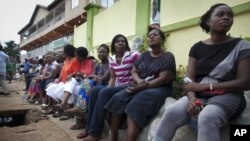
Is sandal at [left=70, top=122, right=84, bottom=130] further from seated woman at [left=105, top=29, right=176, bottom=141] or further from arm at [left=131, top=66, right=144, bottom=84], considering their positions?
arm at [left=131, top=66, right=144, bottom=84]

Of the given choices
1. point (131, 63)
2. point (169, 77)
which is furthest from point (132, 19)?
point (169, 77)

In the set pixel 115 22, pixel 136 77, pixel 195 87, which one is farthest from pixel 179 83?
pixel 115 22

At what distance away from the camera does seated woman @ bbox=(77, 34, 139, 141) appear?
345cm

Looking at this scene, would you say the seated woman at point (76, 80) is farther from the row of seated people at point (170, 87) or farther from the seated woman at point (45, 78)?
the seated woman at point (45, 78)

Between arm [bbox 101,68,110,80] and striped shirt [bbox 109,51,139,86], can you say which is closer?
striped shirt [bbox 109,51,139,86]

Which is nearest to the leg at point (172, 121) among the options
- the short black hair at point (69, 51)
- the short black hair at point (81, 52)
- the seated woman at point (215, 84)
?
the seated woman at point (215, 84)

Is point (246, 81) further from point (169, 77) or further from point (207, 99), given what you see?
point (169, 77)

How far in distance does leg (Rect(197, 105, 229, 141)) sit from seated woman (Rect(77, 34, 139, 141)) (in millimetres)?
1625

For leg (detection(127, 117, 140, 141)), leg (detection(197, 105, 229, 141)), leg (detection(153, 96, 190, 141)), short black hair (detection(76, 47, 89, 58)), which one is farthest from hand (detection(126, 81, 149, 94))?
short black hair (detection(76, 47, 89, 58))

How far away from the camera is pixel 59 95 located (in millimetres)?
5258

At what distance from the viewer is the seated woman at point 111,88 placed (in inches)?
136

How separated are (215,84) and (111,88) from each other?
5.05 ft

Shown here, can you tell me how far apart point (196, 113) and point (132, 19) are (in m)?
4.95

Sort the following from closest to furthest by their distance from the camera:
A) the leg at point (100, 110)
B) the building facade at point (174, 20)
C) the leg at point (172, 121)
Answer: the leg at point (172, 121)
the leg at point (100, 110)
the building facade at point (174, 20)
